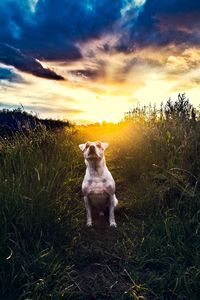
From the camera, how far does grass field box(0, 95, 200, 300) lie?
4.39m

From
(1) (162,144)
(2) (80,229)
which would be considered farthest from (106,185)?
(1) (162,144)

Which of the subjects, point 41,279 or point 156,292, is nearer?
point 41,279

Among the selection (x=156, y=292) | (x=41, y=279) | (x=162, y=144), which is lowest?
(x=156, y=292)

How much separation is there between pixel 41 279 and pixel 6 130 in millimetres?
5364

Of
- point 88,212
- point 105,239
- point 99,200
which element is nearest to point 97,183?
point 99,200

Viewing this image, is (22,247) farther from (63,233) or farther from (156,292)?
(156,292)

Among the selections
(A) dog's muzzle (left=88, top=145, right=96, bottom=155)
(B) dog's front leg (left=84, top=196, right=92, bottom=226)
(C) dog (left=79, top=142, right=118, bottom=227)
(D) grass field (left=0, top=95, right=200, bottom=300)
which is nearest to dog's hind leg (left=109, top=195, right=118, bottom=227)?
(C) dog (left=79, top=142, right=118, bottom=227)

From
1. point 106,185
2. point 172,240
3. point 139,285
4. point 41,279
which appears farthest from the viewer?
point 106,185

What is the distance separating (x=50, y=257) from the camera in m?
4.64

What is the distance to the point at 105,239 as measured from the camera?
5.72m

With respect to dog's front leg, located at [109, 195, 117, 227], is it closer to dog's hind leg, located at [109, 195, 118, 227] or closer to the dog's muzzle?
dog's hind leg, located at [109, 195, 118, 227]

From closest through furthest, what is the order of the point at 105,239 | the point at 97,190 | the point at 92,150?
1. the point at 105,239
2. the point at 92,150
3. the point at 97,190

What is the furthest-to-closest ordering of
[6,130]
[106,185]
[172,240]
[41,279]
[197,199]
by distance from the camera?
[6,130] < [106,185] < [197,199] < [172,240] < [41,279]

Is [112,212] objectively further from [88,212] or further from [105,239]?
[105,239]
